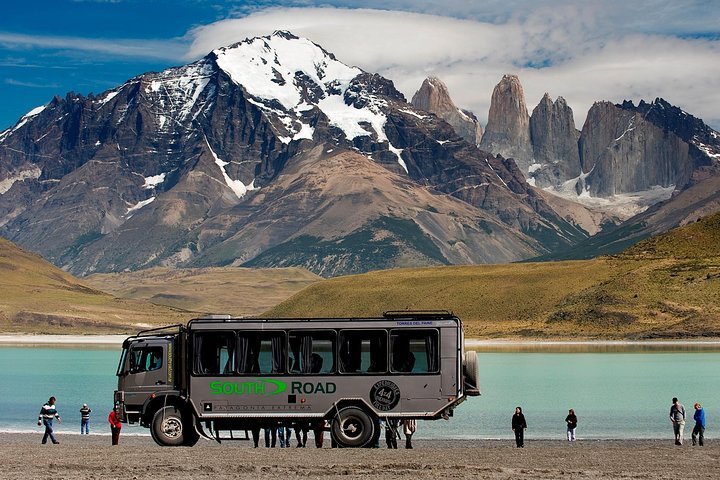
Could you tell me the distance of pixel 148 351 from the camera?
→ 162ft

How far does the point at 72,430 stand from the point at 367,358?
89.1 feet

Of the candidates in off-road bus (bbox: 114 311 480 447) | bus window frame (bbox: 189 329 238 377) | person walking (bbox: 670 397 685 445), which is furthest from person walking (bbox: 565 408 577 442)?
bus window frame (bbox: 189 329 238 377)

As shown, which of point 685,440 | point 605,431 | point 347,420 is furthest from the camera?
point 605,431

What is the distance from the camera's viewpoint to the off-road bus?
48250 mm

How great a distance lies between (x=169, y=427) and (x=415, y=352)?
10704 millimetres

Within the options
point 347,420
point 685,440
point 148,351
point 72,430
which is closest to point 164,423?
point 148,351

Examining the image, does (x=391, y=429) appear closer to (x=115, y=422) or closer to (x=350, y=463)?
(x=350, y=463)

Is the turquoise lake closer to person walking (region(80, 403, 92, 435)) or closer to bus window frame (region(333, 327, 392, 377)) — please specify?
person walking (region(80, 403, 92, 435))

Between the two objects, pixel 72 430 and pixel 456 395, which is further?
pixel 72 430

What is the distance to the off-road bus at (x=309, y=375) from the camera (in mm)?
48250

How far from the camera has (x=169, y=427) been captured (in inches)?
1927

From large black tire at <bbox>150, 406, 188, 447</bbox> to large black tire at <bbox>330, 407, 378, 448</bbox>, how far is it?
627cm

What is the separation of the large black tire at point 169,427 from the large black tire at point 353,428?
20.6 ft

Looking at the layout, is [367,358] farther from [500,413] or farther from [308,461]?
[500,413]
